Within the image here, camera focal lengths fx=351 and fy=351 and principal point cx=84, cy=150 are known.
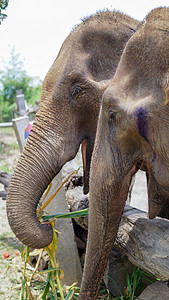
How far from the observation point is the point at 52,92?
7.06ft

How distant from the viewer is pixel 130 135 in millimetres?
1511

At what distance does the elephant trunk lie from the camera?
72.9 inches

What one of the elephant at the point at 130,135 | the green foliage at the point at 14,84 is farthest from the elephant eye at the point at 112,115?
the green foliage at the point at 14,84

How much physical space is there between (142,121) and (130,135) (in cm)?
12

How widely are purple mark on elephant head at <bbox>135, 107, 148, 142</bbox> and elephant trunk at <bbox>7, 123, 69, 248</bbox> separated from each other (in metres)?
0.77

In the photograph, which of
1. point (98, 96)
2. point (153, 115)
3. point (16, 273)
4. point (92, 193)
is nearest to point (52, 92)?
point (98, 96)

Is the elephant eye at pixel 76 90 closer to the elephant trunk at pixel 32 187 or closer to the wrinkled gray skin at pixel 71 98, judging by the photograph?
the wrinkled gray skin at pixel 71 98

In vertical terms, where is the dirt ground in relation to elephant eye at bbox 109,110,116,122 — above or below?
below

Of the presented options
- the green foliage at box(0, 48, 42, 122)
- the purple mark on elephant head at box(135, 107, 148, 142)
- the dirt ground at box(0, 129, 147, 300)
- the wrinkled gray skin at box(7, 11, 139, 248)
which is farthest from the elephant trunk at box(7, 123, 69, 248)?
the green foliage at box(0, 48, 42, 122)

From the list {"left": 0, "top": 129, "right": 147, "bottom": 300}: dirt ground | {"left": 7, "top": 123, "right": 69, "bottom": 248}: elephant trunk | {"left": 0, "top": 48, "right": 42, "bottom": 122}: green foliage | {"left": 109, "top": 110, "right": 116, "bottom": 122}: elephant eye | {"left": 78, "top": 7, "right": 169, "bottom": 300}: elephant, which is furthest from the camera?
{"left": 0, "top": 48, "right": 42, "bottom": 122}: green foliage

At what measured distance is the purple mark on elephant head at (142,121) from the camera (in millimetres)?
1386

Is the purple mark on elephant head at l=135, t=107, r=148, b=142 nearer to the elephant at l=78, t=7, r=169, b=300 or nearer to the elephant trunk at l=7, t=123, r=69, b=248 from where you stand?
the elephant at l=78, t=7, r=169, b=300

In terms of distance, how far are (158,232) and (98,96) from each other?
0.89 metres

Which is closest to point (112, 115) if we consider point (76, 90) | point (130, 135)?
point (130, 135)
